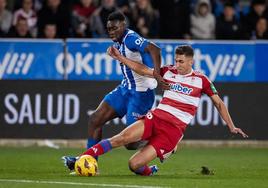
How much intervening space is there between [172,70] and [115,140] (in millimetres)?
1300

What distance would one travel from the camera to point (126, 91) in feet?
45.1

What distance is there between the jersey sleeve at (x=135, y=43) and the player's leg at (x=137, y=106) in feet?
2.25

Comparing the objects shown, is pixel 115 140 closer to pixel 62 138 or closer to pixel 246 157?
pixel 246 157

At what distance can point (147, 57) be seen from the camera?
14.0 m

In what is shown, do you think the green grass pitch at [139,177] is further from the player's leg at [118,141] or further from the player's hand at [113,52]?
the player's hand at [113,52]

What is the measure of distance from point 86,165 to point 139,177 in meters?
0.79

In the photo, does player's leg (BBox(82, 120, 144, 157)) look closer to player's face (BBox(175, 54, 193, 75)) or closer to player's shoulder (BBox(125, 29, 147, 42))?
player's face (BBox(175, 54, 193, 75))

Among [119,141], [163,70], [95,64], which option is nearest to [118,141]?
[119,141]

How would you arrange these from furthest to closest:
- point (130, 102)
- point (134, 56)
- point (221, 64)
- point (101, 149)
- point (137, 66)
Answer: point (221, 64) < point (130, 102) < point (134, 56) < point (137, 66) < point (101, 149)

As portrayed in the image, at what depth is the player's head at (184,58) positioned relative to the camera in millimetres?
12703

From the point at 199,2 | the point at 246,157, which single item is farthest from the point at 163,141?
the point at 199,2

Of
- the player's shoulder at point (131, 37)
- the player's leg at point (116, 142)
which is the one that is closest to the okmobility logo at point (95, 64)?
the player's shoulder at point (131, 37)

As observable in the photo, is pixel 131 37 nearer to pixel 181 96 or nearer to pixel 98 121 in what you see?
pixel 181 96

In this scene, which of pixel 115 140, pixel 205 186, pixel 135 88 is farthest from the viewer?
pixel 135 88
